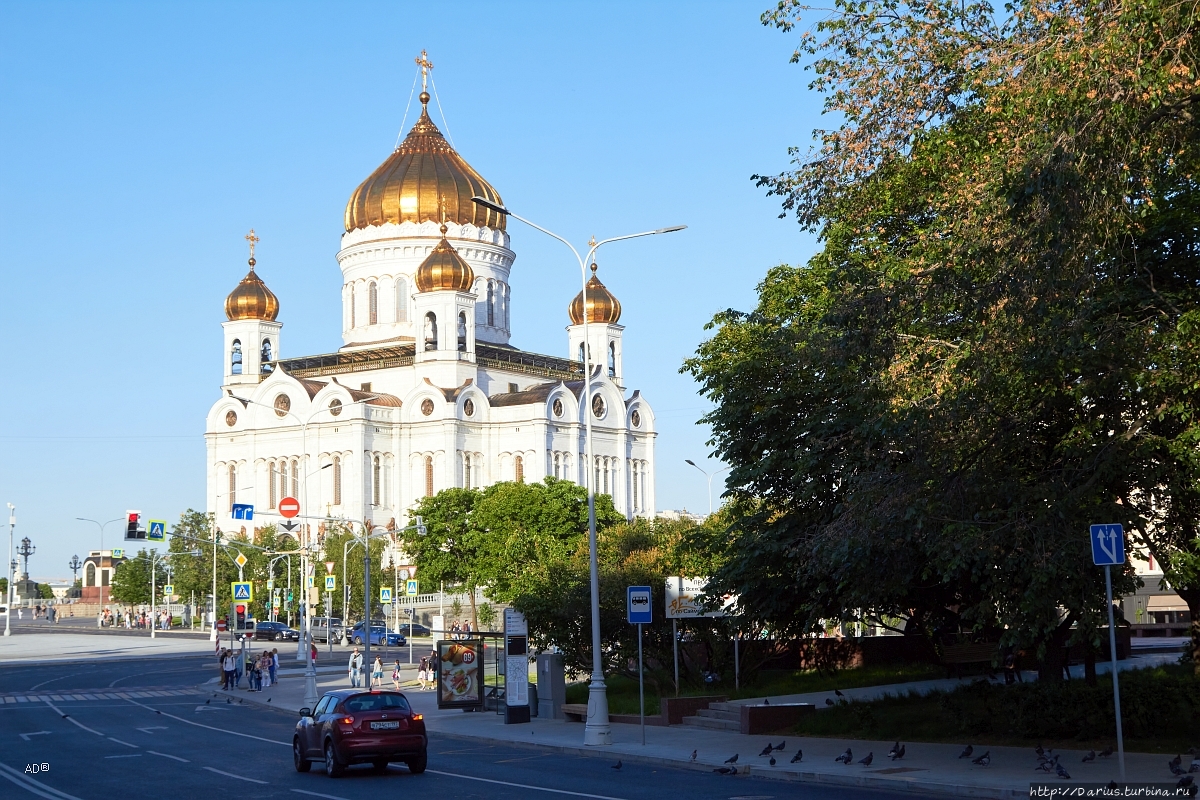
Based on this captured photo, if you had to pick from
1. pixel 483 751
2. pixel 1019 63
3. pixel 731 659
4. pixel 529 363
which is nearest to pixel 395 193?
pixel 529 363

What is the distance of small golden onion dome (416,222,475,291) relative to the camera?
98.1m

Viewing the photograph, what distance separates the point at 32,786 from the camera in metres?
20.4

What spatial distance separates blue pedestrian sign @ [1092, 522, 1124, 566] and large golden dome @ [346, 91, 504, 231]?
8891cm

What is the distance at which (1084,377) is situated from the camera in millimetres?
18000

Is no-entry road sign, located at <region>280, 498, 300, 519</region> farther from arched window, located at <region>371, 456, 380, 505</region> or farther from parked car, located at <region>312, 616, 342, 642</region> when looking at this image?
arched window, located at <region>371, 456, 380, 505</region>

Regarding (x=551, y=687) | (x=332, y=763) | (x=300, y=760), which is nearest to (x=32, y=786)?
(x=300, y=760)

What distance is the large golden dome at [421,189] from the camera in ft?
343

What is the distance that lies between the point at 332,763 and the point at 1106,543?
10739 mm

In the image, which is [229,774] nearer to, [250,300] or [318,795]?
[318,795]

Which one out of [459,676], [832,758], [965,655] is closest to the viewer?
[832,758]

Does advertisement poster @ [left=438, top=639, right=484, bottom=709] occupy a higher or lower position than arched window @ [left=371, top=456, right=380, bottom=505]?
lower

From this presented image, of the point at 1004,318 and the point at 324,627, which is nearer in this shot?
the point at 1004,318

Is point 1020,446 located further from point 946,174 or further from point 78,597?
point 78,597

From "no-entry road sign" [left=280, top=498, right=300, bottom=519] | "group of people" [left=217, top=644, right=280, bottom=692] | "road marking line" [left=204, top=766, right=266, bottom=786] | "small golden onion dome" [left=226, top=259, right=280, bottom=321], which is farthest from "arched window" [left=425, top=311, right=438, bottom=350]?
"road marking line" [left=204, top=766, right=266, bottom=786]
